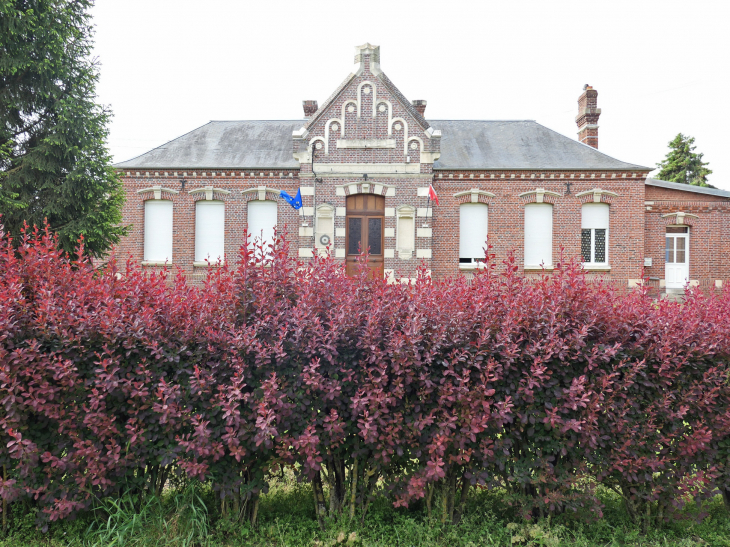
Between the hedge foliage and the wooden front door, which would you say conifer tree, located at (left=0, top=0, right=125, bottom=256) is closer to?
the wooden front door

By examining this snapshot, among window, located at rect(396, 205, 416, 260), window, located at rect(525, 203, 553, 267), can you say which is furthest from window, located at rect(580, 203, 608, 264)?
window, located at rect(396, 205, 416, 260)

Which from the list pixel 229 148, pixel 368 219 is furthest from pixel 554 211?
pixel 229 148

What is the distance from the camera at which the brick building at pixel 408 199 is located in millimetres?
15719

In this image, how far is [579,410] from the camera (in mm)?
2967

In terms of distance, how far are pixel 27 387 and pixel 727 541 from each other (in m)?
4.97

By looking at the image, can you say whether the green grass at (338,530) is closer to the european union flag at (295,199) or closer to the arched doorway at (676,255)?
the european union flag at (295,199)

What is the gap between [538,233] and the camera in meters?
17.0

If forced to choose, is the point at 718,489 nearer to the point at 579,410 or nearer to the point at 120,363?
the point at 579,410

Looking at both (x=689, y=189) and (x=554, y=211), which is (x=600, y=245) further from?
(x=689, y=189)

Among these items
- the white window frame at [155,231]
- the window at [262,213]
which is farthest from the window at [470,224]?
the white window frame at [155,231]

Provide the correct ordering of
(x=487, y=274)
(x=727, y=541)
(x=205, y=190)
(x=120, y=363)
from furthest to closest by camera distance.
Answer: (x=205, y=190) < (x=487, y=274) < (x=727, y=541) < (x=120, y=363)

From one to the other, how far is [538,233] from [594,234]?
221cm

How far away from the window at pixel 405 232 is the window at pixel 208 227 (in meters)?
6.99

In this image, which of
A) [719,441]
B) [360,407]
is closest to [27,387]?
[360,407]
